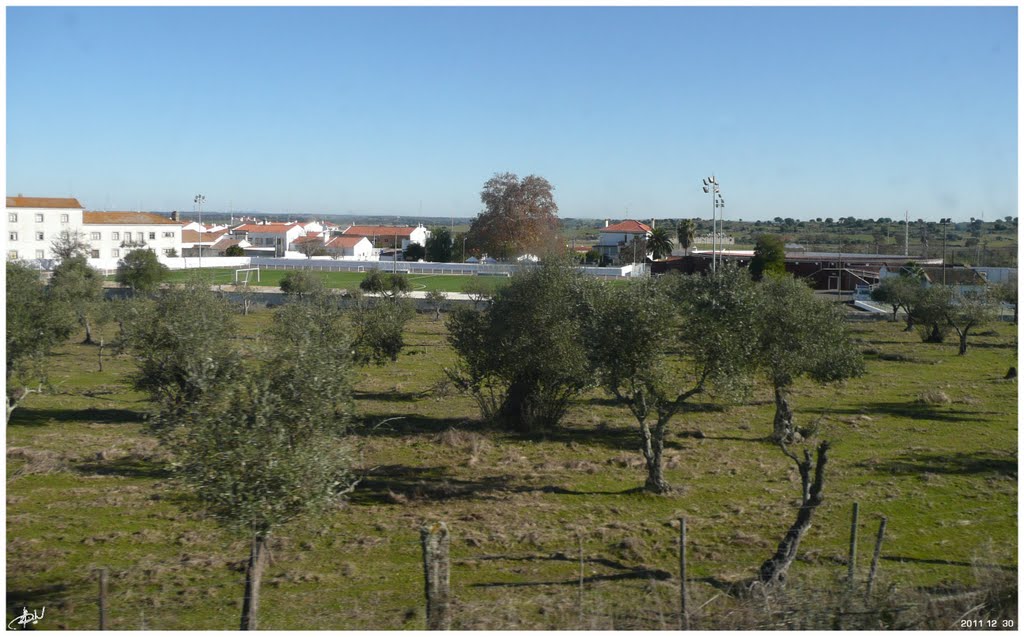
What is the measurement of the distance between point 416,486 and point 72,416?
444 inches

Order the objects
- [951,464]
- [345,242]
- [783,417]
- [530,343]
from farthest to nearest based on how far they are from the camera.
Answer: [345,242], [783,417], [530,343], [951,464]

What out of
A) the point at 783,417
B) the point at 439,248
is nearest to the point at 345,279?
the point at 439,248

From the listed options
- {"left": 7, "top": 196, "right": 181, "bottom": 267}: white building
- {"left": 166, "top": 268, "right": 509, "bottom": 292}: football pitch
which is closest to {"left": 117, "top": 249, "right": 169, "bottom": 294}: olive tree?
{"left": 166, "top": 268, "right": 509, "bottom": 292}: football pitch

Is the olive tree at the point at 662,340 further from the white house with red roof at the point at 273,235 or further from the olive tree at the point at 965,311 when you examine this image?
the white house with red roof at the point at 273,235

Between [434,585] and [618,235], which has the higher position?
[618,235]

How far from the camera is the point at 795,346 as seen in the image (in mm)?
18938

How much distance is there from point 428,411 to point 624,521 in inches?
422

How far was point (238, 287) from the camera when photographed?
Answer: 5525 centimetres

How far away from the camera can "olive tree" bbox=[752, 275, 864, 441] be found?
18.0m

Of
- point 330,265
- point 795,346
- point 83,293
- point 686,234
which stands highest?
point 686,234

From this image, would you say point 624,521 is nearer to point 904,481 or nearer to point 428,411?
point 904,481

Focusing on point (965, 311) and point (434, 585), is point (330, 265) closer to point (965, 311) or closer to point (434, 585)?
point (965, 311)

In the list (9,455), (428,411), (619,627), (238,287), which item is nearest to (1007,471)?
(619,627)

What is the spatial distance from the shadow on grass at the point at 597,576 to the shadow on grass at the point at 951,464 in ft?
25.4
